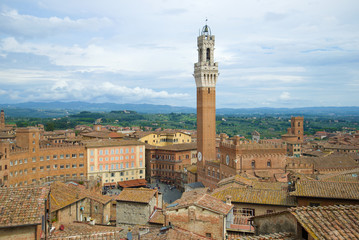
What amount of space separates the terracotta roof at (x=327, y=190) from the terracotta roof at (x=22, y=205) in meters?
15.9

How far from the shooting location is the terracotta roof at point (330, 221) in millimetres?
9844

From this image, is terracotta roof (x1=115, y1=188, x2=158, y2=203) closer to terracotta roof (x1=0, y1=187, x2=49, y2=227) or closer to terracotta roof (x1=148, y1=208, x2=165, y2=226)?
terracotta roof (x1=148, y1=208, x2=165, y2=226)

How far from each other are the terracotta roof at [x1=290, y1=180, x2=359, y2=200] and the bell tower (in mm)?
48649

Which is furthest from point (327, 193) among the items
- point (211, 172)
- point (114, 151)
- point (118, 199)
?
point (114, 151)

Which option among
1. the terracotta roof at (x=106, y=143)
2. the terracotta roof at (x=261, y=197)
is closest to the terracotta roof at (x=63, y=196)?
the terracotta roof at (x=261, y=197)

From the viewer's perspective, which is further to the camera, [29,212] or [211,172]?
[211,172]

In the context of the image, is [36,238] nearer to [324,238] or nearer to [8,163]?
[324,238]

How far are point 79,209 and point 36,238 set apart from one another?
56.6ft

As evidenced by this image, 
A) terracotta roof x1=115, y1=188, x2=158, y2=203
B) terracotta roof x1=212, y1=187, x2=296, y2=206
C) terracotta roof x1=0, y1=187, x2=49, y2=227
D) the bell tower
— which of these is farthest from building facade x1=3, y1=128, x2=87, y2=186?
terracotta roof x1=0, y1=187, x2=49, y2=227

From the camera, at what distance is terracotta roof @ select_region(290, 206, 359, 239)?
9.84m

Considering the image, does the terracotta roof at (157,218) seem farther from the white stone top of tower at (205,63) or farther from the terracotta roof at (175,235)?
the white stone top of tower at (205,63)

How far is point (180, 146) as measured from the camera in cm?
9075

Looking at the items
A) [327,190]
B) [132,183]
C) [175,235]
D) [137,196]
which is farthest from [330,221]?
[132,183]

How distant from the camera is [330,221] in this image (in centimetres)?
1047
